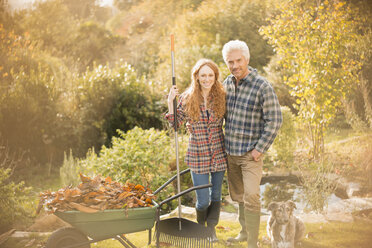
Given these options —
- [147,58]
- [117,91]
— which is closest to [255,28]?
[147,58]

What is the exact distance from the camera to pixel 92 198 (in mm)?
2092

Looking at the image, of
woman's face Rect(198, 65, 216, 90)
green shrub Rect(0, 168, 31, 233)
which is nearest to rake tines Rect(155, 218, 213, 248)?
woman's face Rect(198, 65, 216, 90)

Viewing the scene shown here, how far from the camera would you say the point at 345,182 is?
4523mm

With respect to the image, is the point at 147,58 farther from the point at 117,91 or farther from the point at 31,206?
the point at 31,206

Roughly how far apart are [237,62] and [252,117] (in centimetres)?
42

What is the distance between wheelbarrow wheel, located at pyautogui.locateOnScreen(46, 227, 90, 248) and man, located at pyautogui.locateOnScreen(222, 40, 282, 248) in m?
1.16

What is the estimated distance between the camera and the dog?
8.38 ft

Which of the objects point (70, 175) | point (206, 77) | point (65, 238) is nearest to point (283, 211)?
point (206, 77)

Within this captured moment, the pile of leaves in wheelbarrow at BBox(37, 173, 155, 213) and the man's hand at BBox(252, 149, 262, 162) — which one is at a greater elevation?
the man's hand at BBox(252, 149, 262, 162)

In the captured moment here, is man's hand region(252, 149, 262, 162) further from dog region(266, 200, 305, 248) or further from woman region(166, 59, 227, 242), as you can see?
dog region(266, 200, 305, 248)

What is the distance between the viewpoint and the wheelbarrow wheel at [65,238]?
2.00 metres

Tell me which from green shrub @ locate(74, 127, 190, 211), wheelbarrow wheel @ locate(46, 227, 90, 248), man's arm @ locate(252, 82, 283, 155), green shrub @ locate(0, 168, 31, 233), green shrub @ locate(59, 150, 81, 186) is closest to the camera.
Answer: wheelbarrow wheel @ locate(46, 227, 90, 248)

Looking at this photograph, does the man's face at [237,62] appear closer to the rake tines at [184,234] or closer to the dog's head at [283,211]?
the dog's head at [283,211]

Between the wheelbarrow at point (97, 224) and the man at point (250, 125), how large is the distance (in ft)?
1.96
